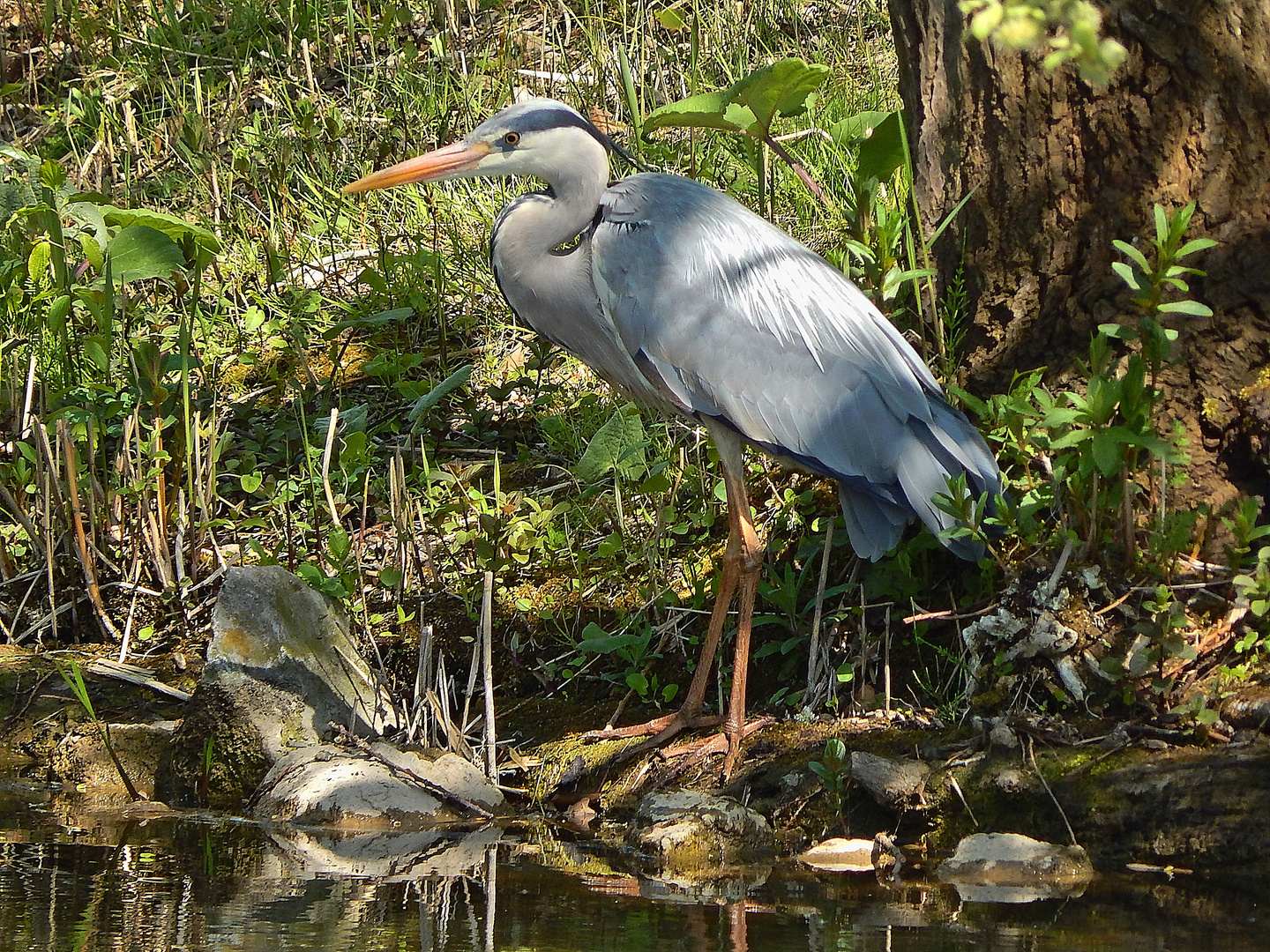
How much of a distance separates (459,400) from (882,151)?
1.79 meters

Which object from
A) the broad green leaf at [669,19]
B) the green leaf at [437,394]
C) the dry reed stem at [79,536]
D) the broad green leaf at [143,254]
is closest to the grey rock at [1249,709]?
the green leaf at [437,394]

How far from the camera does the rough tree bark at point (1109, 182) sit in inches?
124

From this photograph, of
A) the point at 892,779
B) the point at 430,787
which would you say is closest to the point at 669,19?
the point at 430,787

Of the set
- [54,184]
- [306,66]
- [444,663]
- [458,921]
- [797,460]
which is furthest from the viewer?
[306,66]

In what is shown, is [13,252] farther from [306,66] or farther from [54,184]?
[306,66]

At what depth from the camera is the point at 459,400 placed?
4.95m

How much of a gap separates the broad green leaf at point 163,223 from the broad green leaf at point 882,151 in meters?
2.24

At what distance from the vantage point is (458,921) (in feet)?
7.93

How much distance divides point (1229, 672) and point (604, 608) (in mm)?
1692

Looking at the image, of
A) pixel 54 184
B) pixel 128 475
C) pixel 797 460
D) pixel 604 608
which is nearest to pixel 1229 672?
pixel 797 460

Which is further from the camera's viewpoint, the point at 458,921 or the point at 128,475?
the point at 128,475

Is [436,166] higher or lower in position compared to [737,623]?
higher

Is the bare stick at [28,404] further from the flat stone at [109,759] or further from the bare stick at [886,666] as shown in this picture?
the bare stick at [886,666]

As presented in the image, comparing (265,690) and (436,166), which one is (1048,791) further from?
(436,166)
